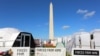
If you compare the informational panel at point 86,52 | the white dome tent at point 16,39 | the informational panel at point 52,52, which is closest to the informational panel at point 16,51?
the informational panel at point 52,52

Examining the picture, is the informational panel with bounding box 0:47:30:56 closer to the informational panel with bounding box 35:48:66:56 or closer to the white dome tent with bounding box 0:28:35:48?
the informational panel with bounding box 35:48:66:56

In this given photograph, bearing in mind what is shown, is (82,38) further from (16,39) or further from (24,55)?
Answer: (16,39)

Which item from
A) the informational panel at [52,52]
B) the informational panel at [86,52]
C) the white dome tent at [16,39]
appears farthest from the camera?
the white dome tent at [16,39]

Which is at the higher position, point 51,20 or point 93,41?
point 51,20

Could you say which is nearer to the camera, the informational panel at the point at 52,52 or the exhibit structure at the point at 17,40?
the informational panel at the point at 52,52

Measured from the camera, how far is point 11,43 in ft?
85.8

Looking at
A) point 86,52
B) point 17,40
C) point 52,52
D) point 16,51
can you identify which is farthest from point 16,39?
point 86,52

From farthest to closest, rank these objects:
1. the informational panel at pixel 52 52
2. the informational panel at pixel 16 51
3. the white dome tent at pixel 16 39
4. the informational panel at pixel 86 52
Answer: the white dome tent at pixel 16 39 → the informational panel at pixel 16 51 → the informational panel at pixel 52 52 → the informational panel at pixel 86 52

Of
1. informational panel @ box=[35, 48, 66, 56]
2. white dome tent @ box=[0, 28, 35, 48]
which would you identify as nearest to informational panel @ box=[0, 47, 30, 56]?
informational panel @ box=[35, 48, 66, 56]

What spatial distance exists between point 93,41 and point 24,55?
19.3 ft

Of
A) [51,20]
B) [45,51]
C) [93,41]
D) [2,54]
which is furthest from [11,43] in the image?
[51,20]

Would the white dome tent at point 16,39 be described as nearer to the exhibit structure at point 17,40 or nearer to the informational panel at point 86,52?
the exhibit structure at point 17,40

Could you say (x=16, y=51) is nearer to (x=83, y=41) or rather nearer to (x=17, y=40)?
(x=83, y=41)

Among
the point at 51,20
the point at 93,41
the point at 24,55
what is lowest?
the point at 24,55
